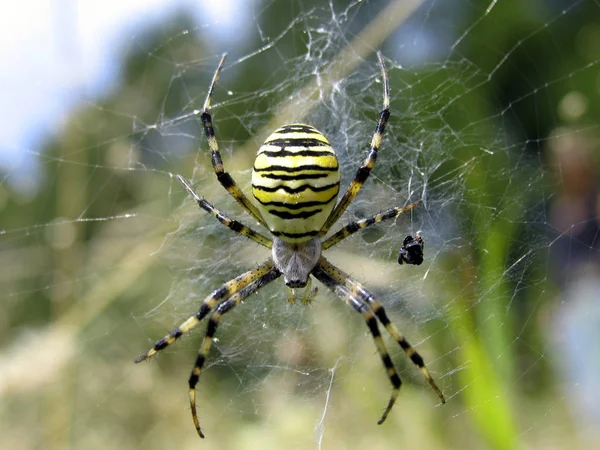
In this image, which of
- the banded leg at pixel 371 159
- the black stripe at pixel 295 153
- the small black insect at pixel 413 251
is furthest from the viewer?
Answer: the small black insect at pixel 413 251

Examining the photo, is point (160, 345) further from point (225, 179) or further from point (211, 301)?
point (225, 179)

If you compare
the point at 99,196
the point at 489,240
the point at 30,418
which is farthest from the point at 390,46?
the point at 30,418

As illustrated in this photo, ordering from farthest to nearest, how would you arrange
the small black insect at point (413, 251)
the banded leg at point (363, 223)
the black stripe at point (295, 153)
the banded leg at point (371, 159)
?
the small black insect at point (413, 251), the banded leg at point (371, 159), the banded leg at point (363, 223), the black stripe at point (295, 153)

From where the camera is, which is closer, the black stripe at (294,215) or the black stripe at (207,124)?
the black stripe at (294,215)

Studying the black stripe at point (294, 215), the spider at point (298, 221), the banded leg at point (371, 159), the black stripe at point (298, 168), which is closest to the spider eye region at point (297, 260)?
the spider at point (298, 221)

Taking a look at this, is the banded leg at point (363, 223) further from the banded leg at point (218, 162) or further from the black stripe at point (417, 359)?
the black stripe at point (417, 359)

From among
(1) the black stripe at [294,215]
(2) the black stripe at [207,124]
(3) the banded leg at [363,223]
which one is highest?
(2) the black stripe at [207,124]

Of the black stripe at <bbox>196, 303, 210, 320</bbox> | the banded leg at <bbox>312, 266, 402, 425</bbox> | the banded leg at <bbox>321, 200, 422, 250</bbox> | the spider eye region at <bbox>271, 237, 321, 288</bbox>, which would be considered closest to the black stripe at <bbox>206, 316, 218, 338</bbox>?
the black stripe at <bbox>196, 303, 210, 320</bbox>

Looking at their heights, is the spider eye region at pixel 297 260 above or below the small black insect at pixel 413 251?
above

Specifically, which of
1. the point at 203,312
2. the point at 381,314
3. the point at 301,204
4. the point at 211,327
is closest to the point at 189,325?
the point at 203,312
